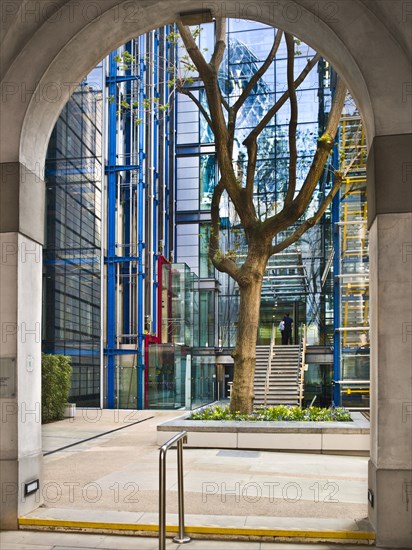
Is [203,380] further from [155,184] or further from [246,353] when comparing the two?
[246,353]

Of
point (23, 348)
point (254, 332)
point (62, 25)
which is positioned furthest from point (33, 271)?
point (254, 332)

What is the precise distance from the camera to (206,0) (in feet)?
22.2

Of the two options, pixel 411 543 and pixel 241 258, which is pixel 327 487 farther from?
pixel 241 258

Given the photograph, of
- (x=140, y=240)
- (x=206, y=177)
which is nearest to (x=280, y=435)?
(x=140, y=240)

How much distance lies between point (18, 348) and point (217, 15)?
4.06 metres

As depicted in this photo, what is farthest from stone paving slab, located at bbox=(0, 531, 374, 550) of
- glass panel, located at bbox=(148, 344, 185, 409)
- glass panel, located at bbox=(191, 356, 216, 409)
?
glass panel, located at bbox=(191, 356, 216, 409)

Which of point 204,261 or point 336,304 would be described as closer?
point 336,304

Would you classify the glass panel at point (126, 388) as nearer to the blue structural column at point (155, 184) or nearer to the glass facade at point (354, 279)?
the blue structural column at point (155, 184)

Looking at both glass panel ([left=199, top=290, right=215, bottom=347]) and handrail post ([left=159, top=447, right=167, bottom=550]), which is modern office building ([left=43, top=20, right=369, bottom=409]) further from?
handrail post ([left=159, top=447, right=167, bottom=550])

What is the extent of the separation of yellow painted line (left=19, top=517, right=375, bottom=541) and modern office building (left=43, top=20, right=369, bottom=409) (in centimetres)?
A: 1338

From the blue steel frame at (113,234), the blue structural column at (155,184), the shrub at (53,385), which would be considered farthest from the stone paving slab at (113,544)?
the blue structural column at (155,184)

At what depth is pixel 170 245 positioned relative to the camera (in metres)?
33.3

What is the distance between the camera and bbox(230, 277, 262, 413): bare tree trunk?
45.4 ft

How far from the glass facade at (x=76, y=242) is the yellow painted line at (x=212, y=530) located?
16.9 m
